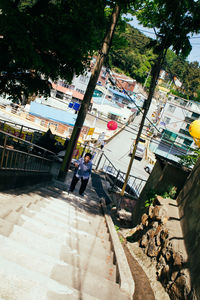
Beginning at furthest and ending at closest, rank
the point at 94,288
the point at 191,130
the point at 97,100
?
the point at 97,100
the point at 191,130
the point at 94,288

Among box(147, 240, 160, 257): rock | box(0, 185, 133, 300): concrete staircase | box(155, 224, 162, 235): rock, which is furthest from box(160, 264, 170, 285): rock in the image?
box(0, 185, 133, 300): concrete staircase

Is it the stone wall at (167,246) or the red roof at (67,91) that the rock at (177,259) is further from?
the red roof at (67,91)

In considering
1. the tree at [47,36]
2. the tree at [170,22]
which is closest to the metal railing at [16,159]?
the tree at [47,36]

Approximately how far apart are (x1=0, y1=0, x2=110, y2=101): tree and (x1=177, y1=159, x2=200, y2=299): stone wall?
16.3ft

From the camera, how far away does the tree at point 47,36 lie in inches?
174

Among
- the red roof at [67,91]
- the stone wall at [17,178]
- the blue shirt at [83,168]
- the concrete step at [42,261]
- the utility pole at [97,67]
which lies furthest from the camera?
the red roof at [67,91]

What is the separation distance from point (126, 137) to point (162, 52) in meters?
26.1

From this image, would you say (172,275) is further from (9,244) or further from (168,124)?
(168,124)

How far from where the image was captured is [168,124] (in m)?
44.4

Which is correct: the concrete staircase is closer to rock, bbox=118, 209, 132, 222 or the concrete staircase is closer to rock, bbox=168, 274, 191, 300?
rock, bbox=168, 274, 191, 300

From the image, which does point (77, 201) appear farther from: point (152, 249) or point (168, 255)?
point (168, 255)

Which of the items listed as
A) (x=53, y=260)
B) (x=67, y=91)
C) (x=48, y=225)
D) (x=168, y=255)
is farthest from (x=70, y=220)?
(x=67, y=91)

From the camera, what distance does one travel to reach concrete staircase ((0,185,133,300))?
6.93ft

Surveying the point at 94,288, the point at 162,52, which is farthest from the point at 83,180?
the point at 162,52
